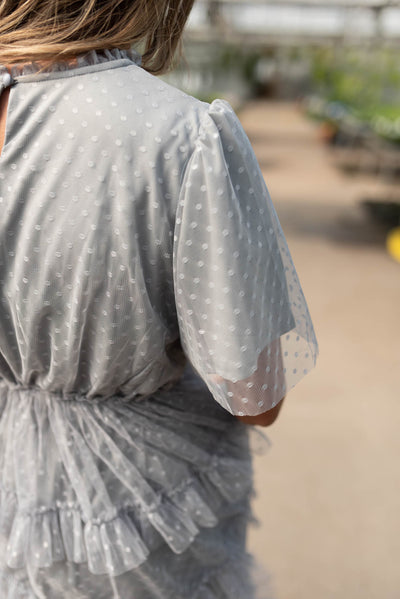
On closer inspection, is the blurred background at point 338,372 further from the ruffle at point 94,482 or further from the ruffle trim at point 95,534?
the ruffle trim at point 95,534

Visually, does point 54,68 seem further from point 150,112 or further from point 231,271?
point 231,271

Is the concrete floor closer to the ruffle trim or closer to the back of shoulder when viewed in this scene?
the ruffle trim

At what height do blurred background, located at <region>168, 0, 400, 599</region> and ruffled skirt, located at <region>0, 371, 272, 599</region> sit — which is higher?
ruffled skirt, located at <region>0, 371, 272, 599</region>

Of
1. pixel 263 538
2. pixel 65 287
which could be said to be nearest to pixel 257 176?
pixel 65 287

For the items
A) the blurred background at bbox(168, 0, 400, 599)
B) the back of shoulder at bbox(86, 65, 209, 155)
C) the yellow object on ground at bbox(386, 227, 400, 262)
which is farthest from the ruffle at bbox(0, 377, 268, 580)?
the yellow object on ground at bbox(386, 227, 400, 262)

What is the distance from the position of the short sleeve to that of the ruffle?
184 mm

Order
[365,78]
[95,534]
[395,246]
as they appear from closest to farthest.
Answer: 1. [95,534]
2. [395,246]
3. [365,78]

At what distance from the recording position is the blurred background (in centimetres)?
209

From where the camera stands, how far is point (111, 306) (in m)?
0.75

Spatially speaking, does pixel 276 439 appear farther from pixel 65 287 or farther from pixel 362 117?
pixel 362 117

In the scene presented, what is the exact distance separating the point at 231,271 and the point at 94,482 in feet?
1.34

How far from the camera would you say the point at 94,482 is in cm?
88

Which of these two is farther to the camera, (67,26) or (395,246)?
(395,246)

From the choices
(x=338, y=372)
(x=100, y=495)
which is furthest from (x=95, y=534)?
(x=338, y=372)
